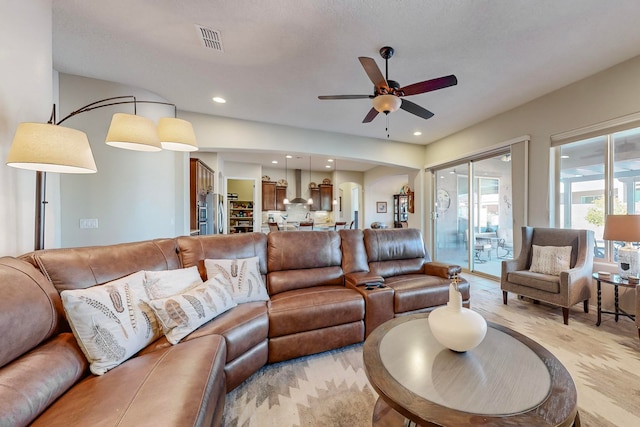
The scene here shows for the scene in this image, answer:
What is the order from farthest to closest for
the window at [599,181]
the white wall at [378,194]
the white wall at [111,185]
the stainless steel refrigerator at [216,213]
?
the white wall at [378,194] → the stainless steel refrigerator at [216,213] → the white wall at [111,185] → the window at [599,181]

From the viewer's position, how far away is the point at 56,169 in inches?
60.8

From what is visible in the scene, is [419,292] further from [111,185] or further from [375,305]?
[111,185]

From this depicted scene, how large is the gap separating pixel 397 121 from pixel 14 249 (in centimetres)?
486

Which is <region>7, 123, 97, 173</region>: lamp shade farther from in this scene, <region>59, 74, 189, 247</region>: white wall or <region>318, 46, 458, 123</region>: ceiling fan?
<region>59, 74, 189, 247</region>: white wall

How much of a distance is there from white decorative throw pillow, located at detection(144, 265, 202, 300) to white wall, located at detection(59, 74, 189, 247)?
2.02m

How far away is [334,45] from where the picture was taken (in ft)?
8.05

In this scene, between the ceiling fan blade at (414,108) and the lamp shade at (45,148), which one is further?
the ceiling fan blade at (414,108)

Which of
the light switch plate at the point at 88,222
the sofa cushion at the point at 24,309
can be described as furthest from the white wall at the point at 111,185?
the sofa cushion at the point at 24,309

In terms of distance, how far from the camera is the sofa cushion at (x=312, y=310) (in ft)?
6.50

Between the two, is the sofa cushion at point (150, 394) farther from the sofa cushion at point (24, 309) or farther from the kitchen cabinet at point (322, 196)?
the kitchen cabinet at point (322, 196)

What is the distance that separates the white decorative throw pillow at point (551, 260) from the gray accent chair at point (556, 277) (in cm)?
9

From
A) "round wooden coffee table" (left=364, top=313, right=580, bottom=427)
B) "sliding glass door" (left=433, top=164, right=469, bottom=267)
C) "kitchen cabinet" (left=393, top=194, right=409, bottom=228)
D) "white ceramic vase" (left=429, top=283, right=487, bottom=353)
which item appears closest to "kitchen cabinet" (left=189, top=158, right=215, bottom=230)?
"round wooden coffee table" (left=364, top=313, right=580, bottom=427)

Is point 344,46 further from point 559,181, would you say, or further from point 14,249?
point 559,181

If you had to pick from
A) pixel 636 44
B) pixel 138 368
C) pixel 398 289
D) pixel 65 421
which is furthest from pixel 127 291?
pixel 636 44
